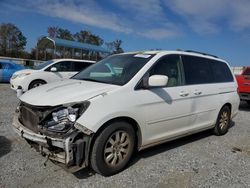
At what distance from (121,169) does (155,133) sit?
0.80 metres

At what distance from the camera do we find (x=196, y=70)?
507 cm

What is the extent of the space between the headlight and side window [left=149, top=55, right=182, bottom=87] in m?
1.45

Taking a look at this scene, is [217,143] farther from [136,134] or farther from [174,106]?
[136,134]

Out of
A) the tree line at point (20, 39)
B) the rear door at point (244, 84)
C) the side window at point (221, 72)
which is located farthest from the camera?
the tree line at point (20, 39)

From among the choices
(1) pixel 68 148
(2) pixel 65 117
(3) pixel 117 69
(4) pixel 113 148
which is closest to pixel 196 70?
(3) pixel 117 69

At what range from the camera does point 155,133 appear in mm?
4109

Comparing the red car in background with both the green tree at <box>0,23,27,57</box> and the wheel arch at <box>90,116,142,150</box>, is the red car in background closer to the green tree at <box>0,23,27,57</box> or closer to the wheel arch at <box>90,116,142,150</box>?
the wheel arch at <box>90,116,142,150</box>

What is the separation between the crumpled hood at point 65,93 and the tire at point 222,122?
319 centimetres

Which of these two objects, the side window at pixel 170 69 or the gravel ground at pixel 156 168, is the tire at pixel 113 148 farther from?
the side window at pixel 170 69

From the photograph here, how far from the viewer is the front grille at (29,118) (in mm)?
3426

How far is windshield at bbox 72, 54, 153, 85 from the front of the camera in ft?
13.1

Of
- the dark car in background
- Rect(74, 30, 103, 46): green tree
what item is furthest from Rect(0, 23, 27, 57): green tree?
the dark car in background

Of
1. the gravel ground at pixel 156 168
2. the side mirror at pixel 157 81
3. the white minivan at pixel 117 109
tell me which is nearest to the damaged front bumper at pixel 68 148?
the white minivan at pixel 117 109

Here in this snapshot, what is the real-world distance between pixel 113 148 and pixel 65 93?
1.00 metres
